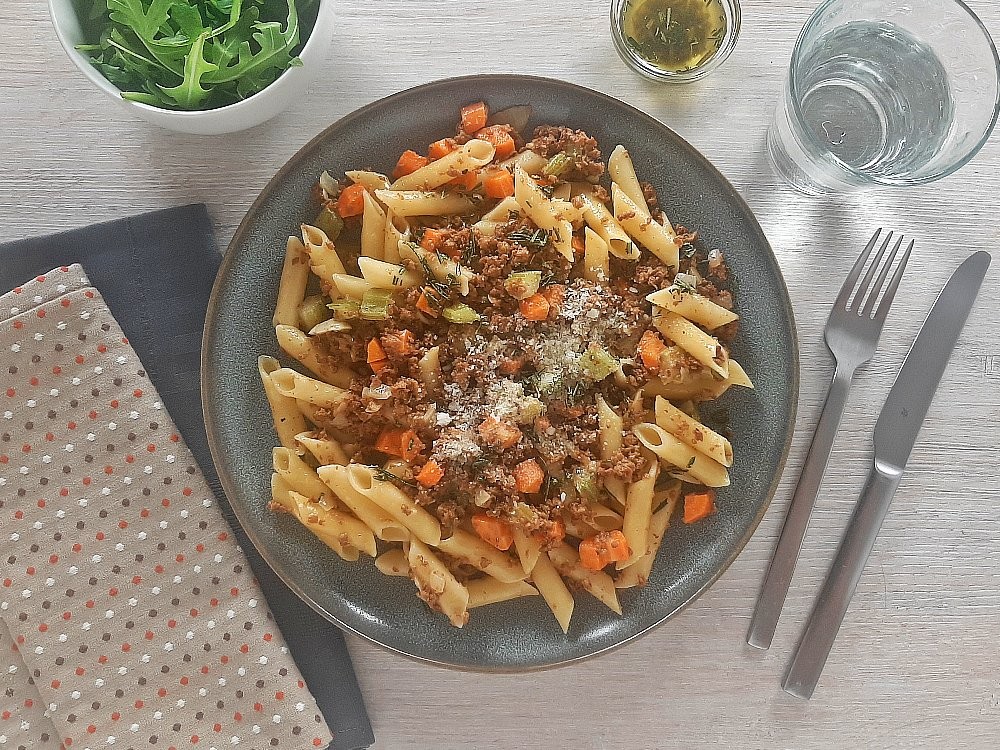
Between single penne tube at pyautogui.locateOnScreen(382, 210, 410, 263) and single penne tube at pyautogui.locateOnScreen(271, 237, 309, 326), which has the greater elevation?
single penne tube at pyautogui.locateOnScreen(382, 210, 410, 263)

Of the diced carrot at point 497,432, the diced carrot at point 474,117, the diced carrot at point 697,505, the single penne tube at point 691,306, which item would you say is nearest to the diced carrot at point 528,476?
the diced carrot at point 497,432

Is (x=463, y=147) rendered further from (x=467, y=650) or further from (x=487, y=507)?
(x=467, y=650)

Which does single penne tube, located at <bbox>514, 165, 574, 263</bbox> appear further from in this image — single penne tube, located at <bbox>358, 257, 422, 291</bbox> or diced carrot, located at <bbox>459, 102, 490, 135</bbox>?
single penne tube, located at <bbox>358, 257, 422, 291</bbox>

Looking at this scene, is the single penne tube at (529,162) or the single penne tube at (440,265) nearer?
the single penne tube at (440,265)

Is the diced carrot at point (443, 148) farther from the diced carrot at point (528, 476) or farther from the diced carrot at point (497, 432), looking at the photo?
the diced carrot at point (528, 476)

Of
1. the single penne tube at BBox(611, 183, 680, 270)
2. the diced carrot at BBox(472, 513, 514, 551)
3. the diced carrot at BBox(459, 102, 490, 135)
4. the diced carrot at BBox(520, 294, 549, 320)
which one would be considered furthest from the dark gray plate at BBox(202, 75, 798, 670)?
the diced carrot at BBox(520, 294, 549, 320)

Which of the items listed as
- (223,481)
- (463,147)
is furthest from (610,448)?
(223,481)
